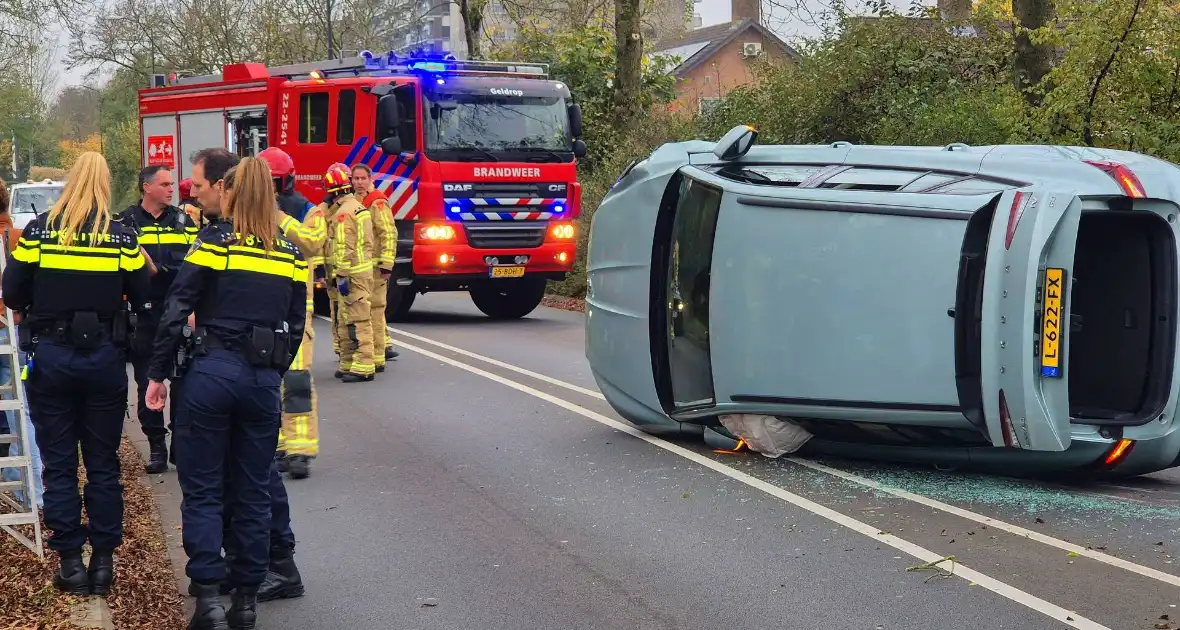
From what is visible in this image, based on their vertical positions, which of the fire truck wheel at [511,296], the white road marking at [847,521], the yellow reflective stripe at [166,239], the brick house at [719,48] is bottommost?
the white road marking at [847,521]

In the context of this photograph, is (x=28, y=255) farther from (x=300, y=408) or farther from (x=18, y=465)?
(x=300, y=408)

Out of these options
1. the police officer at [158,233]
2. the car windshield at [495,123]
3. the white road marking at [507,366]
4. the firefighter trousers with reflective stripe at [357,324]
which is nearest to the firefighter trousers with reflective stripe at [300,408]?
the police officer at [158,233]

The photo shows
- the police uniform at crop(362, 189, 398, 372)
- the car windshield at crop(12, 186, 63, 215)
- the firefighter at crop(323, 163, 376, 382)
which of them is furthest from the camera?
the car windshield at crop(12, 186, 63, 215)

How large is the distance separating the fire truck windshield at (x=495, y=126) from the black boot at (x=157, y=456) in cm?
828

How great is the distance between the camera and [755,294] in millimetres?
7543

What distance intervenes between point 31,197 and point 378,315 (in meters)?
16.5

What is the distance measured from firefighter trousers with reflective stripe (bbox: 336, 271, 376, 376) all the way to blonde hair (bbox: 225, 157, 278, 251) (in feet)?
21.8

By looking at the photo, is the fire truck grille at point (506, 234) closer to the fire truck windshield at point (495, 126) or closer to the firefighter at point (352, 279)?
the fire truck windshield at point (495, 126)

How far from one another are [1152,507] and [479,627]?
3588 millimetres

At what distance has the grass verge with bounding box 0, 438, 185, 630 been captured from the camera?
4.96 meters

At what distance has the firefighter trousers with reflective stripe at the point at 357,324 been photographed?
460 inches

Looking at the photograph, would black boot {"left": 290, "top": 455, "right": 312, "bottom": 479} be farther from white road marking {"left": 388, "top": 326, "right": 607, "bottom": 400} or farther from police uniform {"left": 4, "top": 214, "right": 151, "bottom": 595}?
police uniform {"left": 4, "top": 214, "right": 151, "bottom": 595}

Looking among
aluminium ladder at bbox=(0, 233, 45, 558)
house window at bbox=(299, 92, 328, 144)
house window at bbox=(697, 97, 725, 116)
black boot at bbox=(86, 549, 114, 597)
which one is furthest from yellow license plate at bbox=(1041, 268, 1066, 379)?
house window at bbox=(697, 97, 725, 116)

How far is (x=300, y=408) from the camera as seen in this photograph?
7738mm
